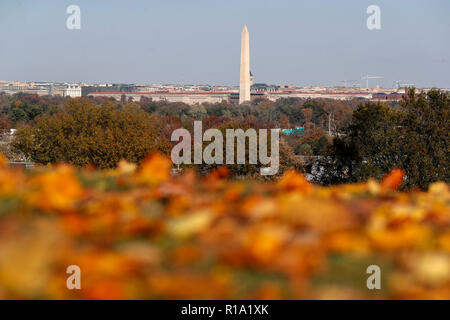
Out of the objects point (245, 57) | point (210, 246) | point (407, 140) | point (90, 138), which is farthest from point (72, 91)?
point (210, 246)

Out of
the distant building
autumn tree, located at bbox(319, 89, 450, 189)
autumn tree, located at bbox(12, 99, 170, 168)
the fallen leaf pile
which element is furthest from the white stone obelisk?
the fallen leaf pile

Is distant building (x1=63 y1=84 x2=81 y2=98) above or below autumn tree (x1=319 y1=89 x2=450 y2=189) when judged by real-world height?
above

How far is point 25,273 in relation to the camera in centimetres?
162

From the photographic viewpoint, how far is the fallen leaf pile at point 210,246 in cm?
167

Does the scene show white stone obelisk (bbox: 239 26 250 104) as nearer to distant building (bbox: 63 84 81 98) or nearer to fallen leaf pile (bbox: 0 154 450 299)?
distant building (bbox: 63 84 81 98)

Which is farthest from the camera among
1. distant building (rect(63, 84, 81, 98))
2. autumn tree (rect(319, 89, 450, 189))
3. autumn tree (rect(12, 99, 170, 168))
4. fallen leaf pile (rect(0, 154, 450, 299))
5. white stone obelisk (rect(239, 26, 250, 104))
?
distant building (rect(63, 84, 81, 98))

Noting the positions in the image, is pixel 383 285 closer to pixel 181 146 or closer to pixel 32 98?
pixel 181 146

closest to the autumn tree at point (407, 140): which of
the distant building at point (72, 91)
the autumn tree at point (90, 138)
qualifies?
the autumn tree at point (90, 138)

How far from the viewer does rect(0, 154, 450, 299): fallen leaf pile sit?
1.67 metres

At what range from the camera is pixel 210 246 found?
189 cm

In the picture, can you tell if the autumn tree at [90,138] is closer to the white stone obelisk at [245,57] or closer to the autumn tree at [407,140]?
the autumn tree at [407,140]

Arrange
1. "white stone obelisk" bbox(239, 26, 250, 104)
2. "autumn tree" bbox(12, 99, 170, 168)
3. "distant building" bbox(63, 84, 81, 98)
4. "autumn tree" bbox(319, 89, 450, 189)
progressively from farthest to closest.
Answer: "distant building" bbox(63, 84, 81, 98) → "white stone obelisk" bbox(239, 26, 250, 104) → "autumn tree" bbox(12, 99, 170, 168) → "autumn tree" bbox(319, 89, 450, 189)

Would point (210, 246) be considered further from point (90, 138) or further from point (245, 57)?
point (245, 57)

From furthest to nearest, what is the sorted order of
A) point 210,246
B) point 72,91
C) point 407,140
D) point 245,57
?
point 72,91
point 245,57
point 407,140
point 210,246
